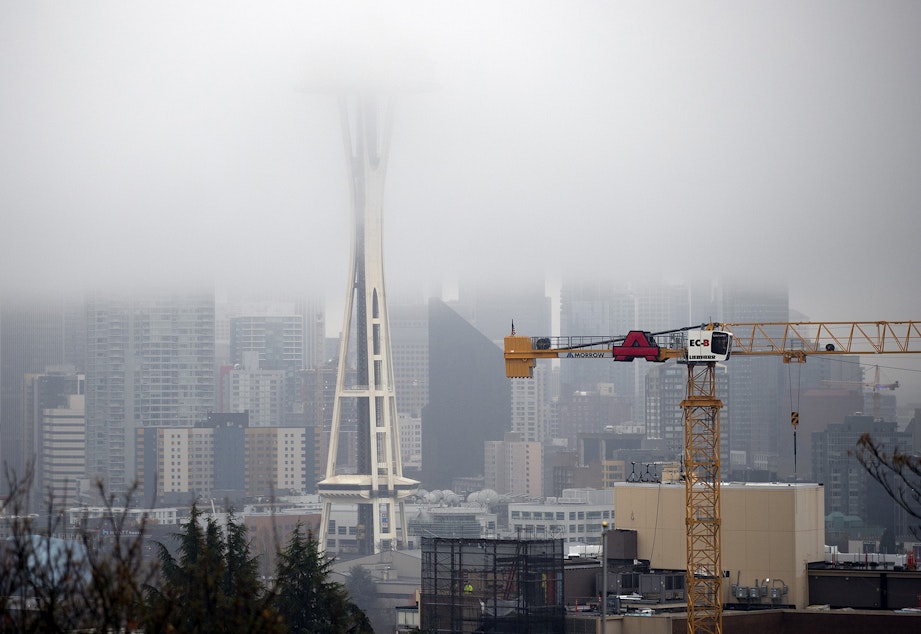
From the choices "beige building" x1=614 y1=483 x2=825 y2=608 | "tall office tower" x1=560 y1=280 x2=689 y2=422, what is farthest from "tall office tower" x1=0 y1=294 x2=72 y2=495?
"beige building" x1=614 y1=483 x2=825 y2=608

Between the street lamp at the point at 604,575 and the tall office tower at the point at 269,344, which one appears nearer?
the street lamp at the point at 604,575

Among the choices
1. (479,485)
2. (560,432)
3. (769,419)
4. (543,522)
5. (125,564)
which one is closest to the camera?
(125,564)

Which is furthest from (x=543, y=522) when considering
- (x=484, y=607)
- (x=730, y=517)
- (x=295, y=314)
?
(x=484, y=607)

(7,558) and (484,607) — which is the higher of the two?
(7,558)

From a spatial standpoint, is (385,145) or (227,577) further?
(385,145)

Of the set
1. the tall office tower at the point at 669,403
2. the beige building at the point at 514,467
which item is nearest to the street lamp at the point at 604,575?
the tall office tower at the point at 669,403

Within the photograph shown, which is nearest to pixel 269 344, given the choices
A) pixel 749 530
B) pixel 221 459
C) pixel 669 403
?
pixel 221 459

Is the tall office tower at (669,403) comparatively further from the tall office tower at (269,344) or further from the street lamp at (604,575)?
the street lamp at (604,575)

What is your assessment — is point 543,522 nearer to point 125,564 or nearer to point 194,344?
point 194,344
